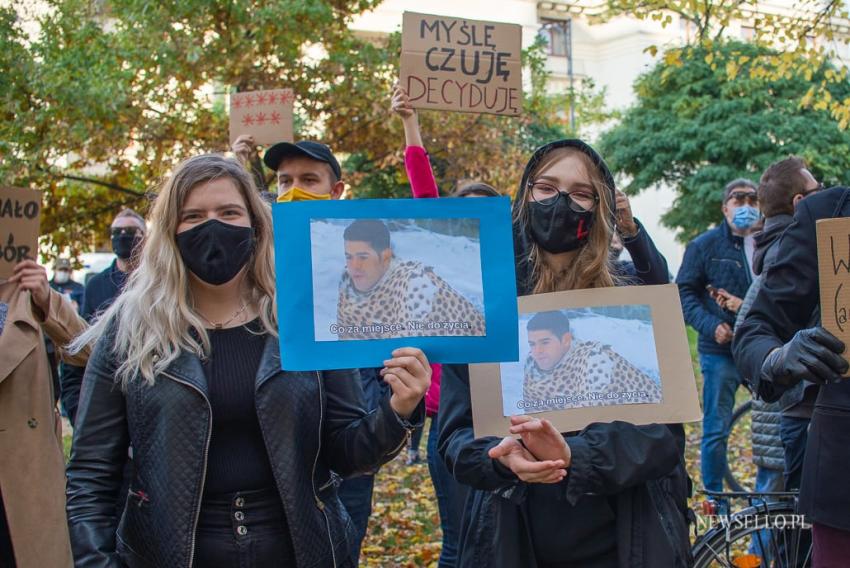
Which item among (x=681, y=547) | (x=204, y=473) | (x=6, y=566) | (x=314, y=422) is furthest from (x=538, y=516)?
(x=6, y=566)

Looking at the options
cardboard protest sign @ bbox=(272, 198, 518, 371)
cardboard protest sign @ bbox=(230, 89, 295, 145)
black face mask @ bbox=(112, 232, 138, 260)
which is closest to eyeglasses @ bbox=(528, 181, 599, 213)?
cardboard protest sign @ bbox=(272, 198, 518, 371)

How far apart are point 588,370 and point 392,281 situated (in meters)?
0.57

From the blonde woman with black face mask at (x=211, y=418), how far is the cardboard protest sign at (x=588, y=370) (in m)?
0.24

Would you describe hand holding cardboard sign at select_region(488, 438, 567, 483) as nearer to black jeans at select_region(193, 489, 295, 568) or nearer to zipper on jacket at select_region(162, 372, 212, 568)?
black jeans at select_region(193, 489, 295, 568)

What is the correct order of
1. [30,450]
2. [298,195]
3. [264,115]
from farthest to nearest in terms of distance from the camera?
[264,115], [298,195], [30,450]

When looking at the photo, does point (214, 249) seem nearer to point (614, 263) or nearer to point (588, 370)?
point (588, 370)

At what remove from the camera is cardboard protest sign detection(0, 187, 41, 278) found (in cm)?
359

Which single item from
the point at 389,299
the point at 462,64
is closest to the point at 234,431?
the point at 389,299

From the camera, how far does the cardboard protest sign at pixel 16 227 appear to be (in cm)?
359

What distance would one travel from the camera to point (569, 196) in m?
2.63

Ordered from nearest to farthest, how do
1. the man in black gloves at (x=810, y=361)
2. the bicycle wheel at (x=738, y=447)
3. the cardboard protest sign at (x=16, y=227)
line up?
the man in black gloves at (x=810, y=361) → the cardboard protest sign at (x=16, y=227) → the bicycle wheel at (x=738, y=447)

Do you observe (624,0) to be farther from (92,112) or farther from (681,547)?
(681,547)

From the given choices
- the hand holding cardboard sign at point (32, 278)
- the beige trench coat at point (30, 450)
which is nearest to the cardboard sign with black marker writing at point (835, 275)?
the beige trench coat at point (30, 450)

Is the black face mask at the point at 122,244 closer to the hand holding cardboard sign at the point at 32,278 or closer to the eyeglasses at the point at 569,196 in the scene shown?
the hand holding cardboard sign at the point at 32,278
